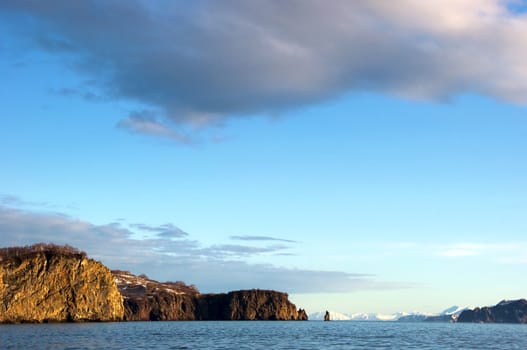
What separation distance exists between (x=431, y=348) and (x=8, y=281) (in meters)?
145

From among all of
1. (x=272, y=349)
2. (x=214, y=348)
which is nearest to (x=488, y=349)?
(x=272, y=349)

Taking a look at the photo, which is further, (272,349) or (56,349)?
(272,349)

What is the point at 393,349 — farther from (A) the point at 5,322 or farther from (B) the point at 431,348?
(A) the point at 5,322

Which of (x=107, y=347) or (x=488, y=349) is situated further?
(x=488, y=349)

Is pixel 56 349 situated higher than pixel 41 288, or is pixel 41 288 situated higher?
pixel 41 288

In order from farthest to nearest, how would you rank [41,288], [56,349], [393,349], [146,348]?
[41,288] → [393,349] → [146,348] → [56,349]

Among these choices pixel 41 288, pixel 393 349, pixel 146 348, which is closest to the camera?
pixel 146 348

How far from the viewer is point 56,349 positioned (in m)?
78.2

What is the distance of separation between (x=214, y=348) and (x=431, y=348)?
33.9 meters

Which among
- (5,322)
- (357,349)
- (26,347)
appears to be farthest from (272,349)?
(5,322)

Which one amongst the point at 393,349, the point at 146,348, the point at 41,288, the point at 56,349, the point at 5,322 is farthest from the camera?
the point at 41,288

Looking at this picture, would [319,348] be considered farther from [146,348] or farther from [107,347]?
[107,347]

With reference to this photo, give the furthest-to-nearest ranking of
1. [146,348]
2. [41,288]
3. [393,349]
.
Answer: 1. [41,288]
2. [393,349]
3. [146,348]

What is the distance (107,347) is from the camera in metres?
84.1
